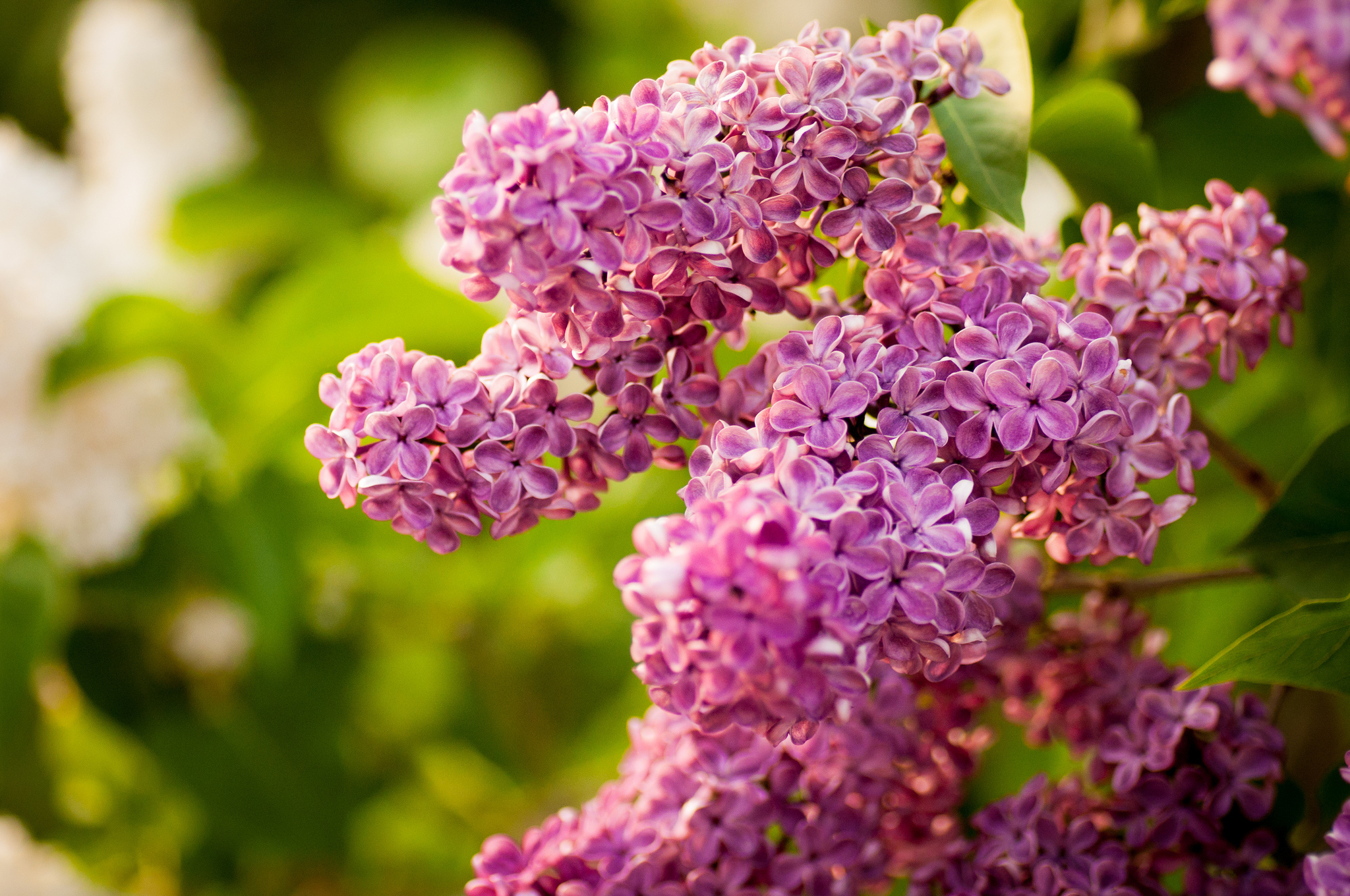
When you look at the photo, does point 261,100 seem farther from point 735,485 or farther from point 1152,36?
point 735,485

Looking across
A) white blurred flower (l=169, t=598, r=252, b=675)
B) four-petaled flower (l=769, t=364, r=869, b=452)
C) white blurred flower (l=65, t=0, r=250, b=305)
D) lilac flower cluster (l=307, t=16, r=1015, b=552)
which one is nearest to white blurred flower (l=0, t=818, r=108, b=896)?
white blurred flower (l=169, t=598, r=252, b=675)

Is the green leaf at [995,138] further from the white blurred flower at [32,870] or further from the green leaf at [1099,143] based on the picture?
the white blurred flower at [32,870]

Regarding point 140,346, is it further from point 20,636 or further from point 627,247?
point 627,247

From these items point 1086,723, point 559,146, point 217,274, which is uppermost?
point 217,274


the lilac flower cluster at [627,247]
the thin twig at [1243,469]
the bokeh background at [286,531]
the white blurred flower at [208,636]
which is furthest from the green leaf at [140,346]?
the thin twig at [1243,469]

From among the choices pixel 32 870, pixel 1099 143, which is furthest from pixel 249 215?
pixel 1099 143

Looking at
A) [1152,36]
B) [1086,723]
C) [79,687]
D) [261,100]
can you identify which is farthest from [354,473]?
[261,100]
